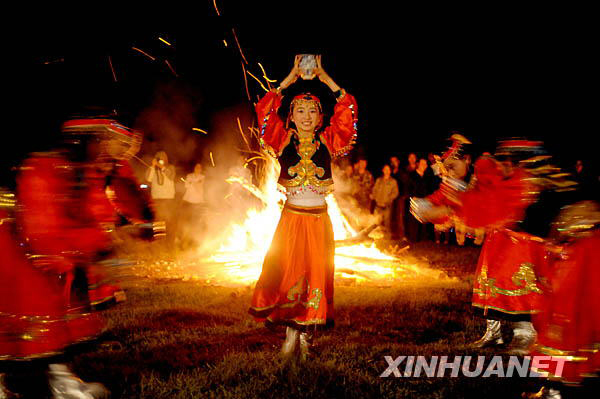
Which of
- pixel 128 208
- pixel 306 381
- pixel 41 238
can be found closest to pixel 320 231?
pixel 306 381

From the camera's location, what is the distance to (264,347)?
496cm

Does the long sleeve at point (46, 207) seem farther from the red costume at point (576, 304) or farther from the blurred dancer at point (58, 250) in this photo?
the red costume at point (576, 304)

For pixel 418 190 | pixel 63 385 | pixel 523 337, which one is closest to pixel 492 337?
pixel 523 337

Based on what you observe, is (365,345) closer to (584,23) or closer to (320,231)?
(320,231)

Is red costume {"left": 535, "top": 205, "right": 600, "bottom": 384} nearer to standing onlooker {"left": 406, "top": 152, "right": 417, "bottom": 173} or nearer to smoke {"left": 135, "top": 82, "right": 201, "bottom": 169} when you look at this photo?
standing onlooker {"left": 406, "top": 152, "right": 417, "bottom": 173}

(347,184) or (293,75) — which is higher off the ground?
(293,75)

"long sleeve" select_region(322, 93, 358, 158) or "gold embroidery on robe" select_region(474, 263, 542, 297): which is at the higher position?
"long sleeve" select_region(322, 93, 358, 158)

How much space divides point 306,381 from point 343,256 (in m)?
5.75

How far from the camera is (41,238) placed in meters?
2.99

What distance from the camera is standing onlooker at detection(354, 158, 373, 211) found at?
13281mm

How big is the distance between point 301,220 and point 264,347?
1.50 m

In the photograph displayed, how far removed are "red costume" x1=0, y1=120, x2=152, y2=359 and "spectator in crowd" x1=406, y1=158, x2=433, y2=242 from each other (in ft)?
31.8

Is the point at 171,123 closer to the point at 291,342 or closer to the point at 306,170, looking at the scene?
the point at 306,170

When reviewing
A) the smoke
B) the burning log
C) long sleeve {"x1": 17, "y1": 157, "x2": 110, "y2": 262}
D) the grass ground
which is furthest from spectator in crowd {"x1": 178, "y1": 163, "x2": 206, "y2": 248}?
long sleeve {"x1": 17, "y1": 157, "x2": 110, "y2": 262}
